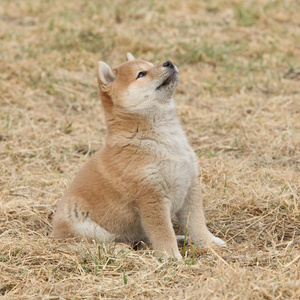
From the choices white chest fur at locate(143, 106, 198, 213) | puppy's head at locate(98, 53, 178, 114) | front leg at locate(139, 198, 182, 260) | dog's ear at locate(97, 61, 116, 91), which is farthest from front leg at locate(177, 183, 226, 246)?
dog's ear at locate(97, 61, 116, 91)

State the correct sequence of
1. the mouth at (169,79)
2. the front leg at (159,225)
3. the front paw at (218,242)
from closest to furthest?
1. the front leg at (159,225)
2. the front paw at (218,242)
3. the mouth at (169,79)

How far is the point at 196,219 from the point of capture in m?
4.34

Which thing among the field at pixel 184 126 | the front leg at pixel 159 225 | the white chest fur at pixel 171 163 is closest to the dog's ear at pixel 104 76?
the white chest fur at pixel 171 163

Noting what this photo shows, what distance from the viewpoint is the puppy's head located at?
169 inches

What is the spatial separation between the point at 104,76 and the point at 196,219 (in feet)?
5.00

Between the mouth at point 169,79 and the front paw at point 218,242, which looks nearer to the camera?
the front paw at point 218,242

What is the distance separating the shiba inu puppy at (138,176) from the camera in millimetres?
4004

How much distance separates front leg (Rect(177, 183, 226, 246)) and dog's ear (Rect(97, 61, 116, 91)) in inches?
47.4

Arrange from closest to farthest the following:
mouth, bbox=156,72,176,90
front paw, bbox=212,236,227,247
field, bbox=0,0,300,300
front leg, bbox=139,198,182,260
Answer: field, bbox=0,0,300,300
front leg, bbox=139,198,182,260
front paw, bbox=212,236,227,247
mouth, bbox=156,72,176,90

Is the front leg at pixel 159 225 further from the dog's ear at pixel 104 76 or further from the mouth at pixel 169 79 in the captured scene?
the dog's ear at pixel 104 76

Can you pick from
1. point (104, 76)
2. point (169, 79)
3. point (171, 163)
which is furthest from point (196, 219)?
point (104, 76)

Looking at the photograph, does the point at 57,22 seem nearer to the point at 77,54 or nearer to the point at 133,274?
the point at 77,54

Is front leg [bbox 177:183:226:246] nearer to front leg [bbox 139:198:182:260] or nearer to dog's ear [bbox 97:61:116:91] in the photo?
front leg [bbox 139:198:182:260]

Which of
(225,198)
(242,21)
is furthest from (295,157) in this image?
(242,21)
